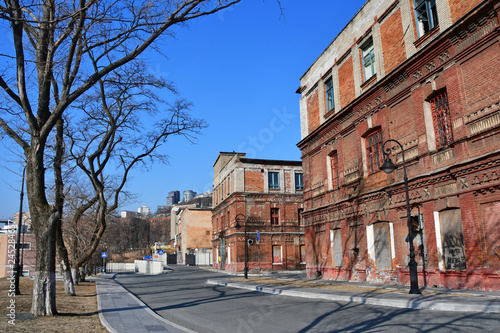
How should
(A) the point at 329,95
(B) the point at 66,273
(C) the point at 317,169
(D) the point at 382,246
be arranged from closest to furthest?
(B) the point at 66,273
(D) the point at 382,246
(A) the point at 329,95
(C) the point at 317,169

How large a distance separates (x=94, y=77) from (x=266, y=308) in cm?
869

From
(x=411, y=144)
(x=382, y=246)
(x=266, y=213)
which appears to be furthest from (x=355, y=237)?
(x=266, y=213)

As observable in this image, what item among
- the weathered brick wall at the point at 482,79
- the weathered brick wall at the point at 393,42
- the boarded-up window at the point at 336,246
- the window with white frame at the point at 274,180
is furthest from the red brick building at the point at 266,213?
the weathered brick wall at the point at 482,79

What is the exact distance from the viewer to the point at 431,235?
1488 centimetres

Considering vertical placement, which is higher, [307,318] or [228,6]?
[228,6]

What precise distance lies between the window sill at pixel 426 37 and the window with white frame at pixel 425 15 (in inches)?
11.8

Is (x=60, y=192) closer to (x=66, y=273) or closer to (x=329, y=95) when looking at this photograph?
(x=66, y=273)

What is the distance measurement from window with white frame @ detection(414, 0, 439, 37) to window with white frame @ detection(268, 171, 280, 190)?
28.7 m

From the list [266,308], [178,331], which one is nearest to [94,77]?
[178,331]

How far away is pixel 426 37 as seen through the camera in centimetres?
1541

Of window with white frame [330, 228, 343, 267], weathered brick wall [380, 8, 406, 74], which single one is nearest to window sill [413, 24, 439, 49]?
weathered brick wall [380, 8, 406, 74]

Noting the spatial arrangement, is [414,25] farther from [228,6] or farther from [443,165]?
[228,6]

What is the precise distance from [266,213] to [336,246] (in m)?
20.3

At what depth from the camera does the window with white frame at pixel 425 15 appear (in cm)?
1546
